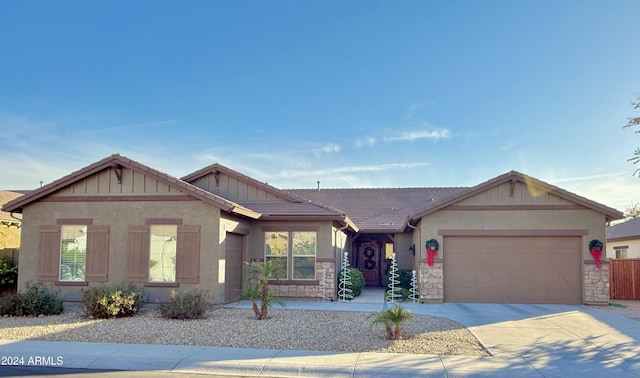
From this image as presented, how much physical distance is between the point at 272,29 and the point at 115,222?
288 inches

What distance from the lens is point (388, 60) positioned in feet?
48.4

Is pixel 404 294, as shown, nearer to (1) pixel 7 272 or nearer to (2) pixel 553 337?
(2) pixel 553 337

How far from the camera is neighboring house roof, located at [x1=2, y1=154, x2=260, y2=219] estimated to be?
13648 millimetres

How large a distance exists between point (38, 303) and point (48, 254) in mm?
2419

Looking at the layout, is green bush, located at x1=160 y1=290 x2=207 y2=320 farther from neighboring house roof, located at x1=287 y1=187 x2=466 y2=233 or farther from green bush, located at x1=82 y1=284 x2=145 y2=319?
neighboring house roof, located at x1=287 y1=187 x2=466 y2=233

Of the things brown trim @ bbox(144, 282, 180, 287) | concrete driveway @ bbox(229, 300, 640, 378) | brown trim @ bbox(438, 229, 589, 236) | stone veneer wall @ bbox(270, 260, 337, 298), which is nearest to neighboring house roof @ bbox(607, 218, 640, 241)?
brown trim @ bbox(438, 229, 589, 236)

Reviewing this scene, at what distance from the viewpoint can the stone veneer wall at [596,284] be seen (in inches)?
599

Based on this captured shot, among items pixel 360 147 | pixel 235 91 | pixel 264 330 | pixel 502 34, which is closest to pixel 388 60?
pixel 502 34

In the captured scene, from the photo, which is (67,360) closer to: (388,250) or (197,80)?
(197,80)

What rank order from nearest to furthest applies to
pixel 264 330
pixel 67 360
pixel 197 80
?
pixel 67 360 → pixel 264 330 → pixel 197 80

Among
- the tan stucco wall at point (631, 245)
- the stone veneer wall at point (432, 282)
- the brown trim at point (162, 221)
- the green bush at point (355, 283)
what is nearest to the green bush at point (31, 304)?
the brown trim at point (162, 221)

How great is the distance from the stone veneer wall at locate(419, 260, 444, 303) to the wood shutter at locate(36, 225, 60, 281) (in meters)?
11.3

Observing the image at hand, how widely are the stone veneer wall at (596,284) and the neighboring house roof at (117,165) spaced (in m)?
10.8

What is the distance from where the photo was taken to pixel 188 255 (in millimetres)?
13859
